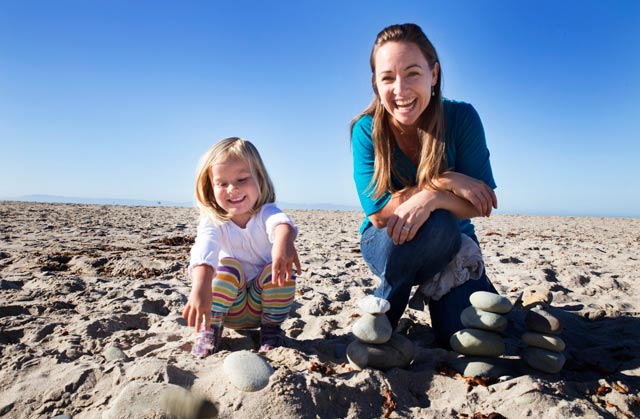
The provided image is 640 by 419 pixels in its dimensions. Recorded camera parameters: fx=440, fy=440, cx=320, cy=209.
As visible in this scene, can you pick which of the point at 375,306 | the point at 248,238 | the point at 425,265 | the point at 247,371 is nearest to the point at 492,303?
the point at 425,265

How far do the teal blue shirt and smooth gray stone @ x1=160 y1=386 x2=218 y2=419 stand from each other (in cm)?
143

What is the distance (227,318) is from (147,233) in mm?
6895

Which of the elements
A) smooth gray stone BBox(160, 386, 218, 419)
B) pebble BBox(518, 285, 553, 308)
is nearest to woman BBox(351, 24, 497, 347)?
pebble BBox(518, 285, 553, 308)

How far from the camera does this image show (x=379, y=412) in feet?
5.91

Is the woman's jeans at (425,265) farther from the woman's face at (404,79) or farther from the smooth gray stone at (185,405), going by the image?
the smooth gray stone at (185,405)

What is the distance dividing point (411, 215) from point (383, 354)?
74cm

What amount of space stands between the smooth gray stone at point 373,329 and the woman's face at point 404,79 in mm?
1125

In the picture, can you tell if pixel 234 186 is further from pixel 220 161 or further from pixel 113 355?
pixel 113 355

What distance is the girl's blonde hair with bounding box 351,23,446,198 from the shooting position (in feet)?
8.16

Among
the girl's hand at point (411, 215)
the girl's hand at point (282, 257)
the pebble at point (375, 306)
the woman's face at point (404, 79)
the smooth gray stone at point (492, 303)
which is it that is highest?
the woman's face at point (404, 79)

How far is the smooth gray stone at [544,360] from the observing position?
2.14 meters

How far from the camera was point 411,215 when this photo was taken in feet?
7.86

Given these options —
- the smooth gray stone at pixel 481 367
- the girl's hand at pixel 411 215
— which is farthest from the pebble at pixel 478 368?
the girl's hand at pixel 411 215

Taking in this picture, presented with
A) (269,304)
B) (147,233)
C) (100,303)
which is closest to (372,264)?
(269,304)
